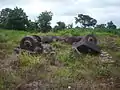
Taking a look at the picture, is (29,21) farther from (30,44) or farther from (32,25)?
(30,44)

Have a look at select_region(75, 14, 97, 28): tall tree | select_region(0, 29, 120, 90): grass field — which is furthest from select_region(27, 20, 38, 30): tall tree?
select_region(0, 29, 120, 90): grass field

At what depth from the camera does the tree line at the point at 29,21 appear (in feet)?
90.7

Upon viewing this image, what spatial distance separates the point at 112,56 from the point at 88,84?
596 cm

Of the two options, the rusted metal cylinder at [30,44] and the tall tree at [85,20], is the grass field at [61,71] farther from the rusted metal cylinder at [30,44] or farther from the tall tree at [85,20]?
the tall tree at [85,20]

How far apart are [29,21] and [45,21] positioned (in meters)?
1.45

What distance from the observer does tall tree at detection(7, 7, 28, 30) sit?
89.7 ft

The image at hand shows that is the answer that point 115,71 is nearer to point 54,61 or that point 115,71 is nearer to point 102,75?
point 102,75

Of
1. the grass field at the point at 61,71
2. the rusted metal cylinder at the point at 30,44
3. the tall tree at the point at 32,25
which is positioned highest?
Result: the tall tree at the point at 32,25

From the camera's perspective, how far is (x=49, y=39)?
725 inches

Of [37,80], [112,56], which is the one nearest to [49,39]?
[112,56]

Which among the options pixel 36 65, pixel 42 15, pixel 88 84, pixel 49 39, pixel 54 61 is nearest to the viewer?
pixel 88 84

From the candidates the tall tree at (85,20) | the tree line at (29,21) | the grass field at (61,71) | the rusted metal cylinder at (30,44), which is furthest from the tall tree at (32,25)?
the grass field at (61,71)

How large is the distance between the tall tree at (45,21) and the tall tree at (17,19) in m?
1.38

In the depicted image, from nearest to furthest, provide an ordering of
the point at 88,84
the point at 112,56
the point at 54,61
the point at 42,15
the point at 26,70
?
1. the point at 88,84
2. the point at 26,70
3. the point at 54,61
4. the point at 112,56
5. the point at 42,15
